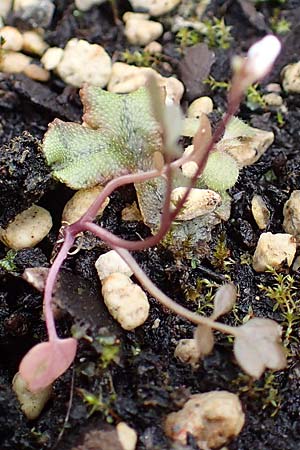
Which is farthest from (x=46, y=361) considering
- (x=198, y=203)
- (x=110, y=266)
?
(x=198, y=203)

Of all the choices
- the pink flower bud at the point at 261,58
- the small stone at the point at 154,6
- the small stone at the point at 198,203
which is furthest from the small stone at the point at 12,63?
the pink flower bud at the point at 261,58

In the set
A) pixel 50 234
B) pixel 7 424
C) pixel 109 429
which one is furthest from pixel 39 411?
pixel 50 234

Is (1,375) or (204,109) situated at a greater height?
(204,109)

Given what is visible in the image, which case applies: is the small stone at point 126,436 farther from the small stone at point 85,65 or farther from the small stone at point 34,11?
the small stone at point 34,11

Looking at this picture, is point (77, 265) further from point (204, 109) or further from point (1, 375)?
point (204, 109)

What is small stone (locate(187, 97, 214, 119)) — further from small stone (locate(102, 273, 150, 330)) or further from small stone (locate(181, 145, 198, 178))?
small stone (locate(102, 273, 150, 330))

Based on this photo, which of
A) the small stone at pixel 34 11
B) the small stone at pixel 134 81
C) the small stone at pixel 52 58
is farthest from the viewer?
the small stone at pixel 34 11
